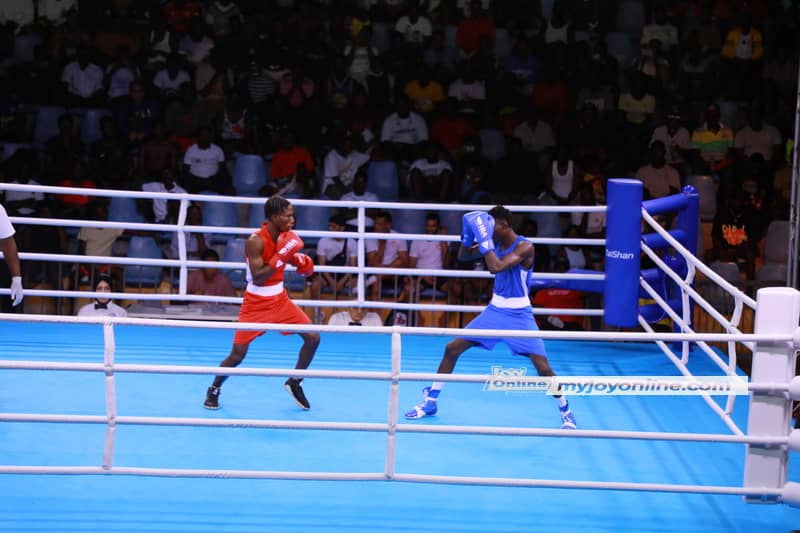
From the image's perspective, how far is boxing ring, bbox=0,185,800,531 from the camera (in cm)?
472

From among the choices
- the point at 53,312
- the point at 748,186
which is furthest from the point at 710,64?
the point at 53,312

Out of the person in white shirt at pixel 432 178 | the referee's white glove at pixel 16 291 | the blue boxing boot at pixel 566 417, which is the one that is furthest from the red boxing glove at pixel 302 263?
the person in white shirt at pixel 432 178

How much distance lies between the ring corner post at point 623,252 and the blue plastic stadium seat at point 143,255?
4.18 m

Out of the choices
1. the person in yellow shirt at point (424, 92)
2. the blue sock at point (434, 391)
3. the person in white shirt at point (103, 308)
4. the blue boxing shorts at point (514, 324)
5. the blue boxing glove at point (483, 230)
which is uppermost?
the person in yellow shirt at point (424, 92)

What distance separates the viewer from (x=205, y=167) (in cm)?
1119

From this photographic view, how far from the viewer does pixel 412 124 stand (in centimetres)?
1177

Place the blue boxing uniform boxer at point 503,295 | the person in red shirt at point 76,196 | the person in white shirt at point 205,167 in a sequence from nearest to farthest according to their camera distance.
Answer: the blue boxing uniform boxer at point 503,295
the person in red shirt at point 76,196
the person in white shirt at point 205,167

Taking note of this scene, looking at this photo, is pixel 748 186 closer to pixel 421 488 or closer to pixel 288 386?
pixel 288 386

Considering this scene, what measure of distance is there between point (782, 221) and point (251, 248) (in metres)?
6.52

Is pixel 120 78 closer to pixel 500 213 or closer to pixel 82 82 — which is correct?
pixel 82 82

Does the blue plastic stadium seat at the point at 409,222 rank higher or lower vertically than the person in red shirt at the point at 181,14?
lower

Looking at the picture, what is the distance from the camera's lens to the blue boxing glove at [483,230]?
6.25 meters

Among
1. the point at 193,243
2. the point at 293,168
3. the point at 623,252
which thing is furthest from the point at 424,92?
the point at 623,252

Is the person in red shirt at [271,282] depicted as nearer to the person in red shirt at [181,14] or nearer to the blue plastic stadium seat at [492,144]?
the blue plastic stadium seat at [492,144]
